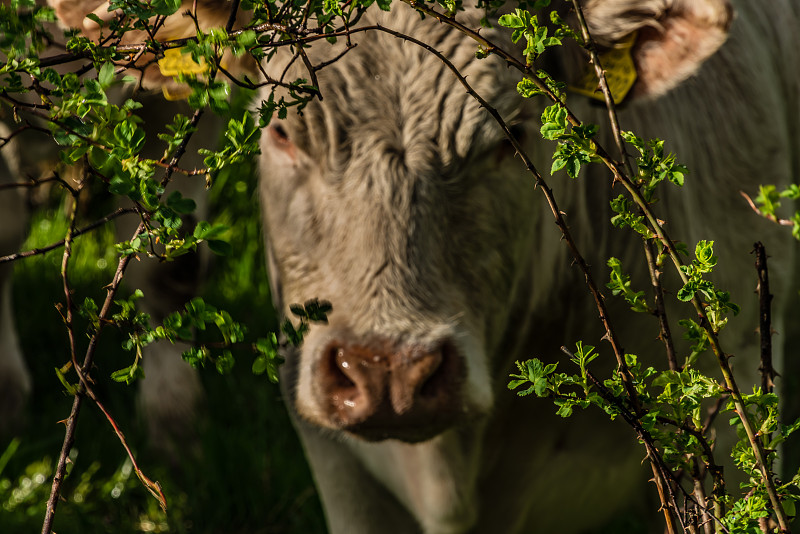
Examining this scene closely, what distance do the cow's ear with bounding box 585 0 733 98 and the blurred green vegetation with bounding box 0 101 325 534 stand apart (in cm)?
157

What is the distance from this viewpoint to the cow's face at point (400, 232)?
2.10 metres

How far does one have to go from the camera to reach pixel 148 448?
13.5 feet

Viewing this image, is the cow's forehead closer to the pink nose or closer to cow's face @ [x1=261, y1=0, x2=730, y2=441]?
cow's face @ [x1=261, y1=0, x2=730, y2=441]

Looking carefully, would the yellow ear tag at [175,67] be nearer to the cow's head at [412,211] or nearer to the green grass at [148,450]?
the cow's head at [412,211]

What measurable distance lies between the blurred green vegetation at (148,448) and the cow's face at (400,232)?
108cm

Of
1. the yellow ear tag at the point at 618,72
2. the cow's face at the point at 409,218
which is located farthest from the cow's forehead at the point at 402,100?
the yellow ear tag at the point at 618,72

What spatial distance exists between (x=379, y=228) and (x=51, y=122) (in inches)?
36.5

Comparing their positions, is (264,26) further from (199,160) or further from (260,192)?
(199,160)

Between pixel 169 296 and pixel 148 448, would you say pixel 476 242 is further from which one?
pixel 169 296

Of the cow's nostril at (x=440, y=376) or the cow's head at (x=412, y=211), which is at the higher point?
the cow's head at (x=412, y=211)

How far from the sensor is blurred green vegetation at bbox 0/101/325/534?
351cm

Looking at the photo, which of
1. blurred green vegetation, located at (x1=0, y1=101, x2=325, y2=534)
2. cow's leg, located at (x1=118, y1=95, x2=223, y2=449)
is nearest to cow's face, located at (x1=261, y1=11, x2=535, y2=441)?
blurred green vegetation, located at (x1=0, y1=101, x2=325, y2=534)

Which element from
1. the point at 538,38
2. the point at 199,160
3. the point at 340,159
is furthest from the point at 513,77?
the point at 199,160

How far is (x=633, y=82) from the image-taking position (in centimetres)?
252
